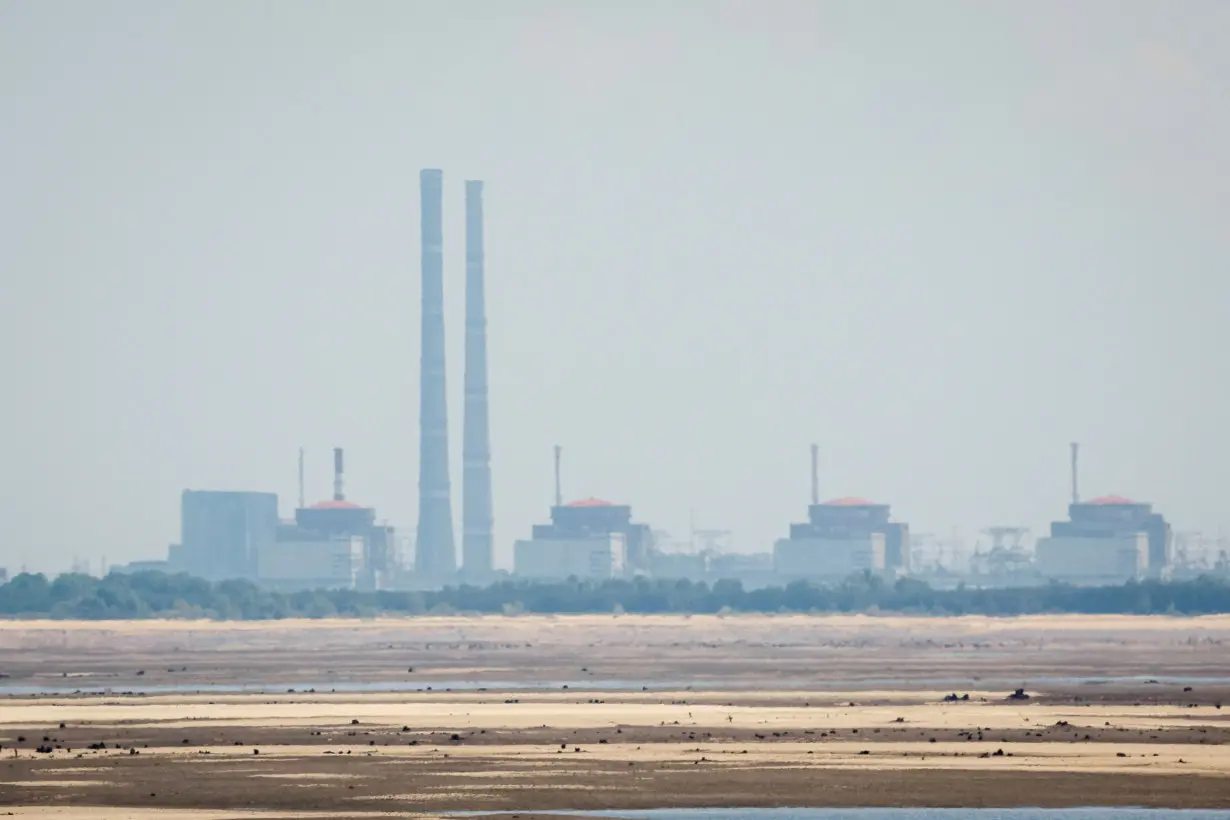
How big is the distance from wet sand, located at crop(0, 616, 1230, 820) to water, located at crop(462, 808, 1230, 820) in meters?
0.98

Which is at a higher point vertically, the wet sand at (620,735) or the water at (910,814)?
the wet sand at (620,735)

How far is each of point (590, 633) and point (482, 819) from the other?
436 feet

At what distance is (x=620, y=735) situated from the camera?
62312 millimetres

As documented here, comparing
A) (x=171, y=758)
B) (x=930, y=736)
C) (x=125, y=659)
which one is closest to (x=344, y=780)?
(x=171, y=758)

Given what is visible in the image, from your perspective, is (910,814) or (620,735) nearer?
(910,814)

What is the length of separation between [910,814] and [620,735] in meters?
17.3

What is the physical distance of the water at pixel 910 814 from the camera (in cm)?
4516

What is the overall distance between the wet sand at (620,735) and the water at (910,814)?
0.98 m

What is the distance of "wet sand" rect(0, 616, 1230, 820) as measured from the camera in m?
49.0

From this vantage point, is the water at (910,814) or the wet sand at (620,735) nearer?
the water at (910,814)

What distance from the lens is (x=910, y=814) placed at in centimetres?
4581

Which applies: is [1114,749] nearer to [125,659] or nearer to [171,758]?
[171,758]

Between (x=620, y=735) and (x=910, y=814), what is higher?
(x=620, y=735)

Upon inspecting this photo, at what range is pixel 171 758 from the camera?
5688cm
